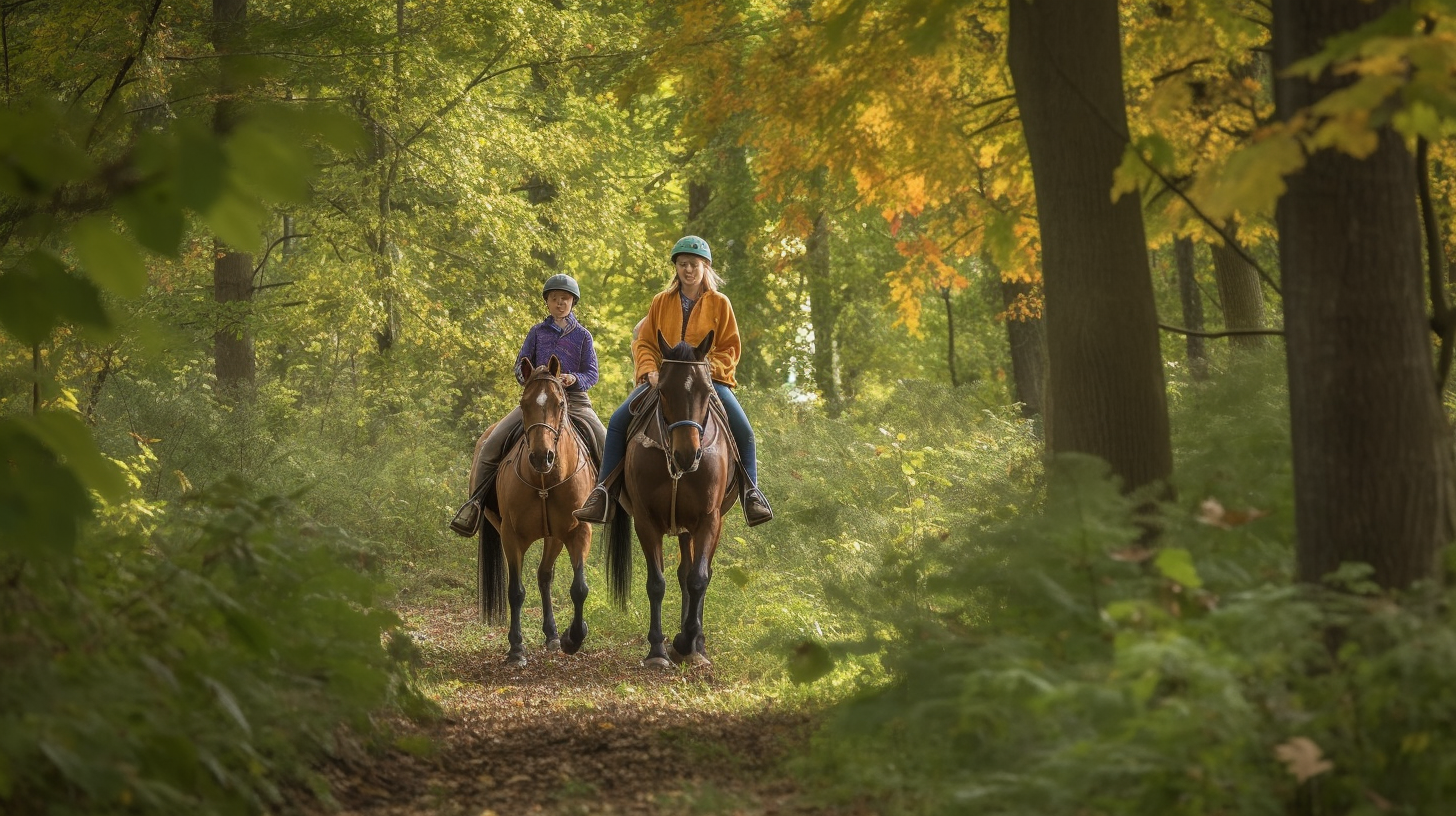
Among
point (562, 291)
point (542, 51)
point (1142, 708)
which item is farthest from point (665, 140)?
point (1142, 708)

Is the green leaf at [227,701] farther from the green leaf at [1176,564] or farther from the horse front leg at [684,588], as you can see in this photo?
the horse front leg at [684,588]

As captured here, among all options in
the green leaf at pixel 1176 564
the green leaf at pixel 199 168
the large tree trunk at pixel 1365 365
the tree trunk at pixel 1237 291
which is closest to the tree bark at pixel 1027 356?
the tree trunk at pixel 1237 291

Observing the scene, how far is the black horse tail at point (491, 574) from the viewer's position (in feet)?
41.2

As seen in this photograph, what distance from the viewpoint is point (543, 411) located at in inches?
448

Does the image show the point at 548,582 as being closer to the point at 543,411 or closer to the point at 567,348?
the point at 543,411

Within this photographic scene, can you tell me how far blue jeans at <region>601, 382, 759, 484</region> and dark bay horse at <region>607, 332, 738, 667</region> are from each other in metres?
0.17

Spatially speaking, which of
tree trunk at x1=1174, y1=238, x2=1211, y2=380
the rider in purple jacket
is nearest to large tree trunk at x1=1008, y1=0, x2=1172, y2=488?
the rider in purple jacket

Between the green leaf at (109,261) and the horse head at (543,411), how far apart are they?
7.74 meters

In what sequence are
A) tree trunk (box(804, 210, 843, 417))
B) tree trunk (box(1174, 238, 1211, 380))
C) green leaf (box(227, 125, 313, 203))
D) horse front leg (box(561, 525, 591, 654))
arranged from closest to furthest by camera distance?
green leaf (box(227, 125, 313, 203))
horse front leg (box(561, 525, 591, 654))
tree trunk (box(1174, 238, 1211, 380))
tree trunk (box(804, 210, 843, 417))

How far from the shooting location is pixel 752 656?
34.6 ft

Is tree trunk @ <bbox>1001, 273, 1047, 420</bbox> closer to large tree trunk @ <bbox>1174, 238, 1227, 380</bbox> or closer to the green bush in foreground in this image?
large tree trunk @ <bbox>1174, 238, 1227, 380</bbox>

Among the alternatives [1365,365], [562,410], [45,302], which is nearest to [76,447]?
[45,302]

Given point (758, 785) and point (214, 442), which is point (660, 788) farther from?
point (214, 442)

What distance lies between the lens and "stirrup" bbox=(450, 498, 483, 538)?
1234 cm
